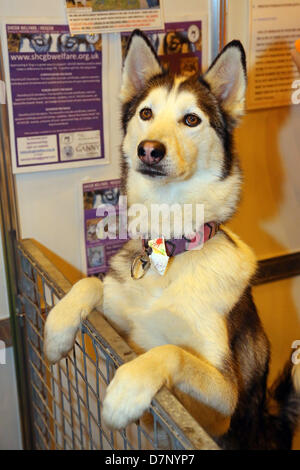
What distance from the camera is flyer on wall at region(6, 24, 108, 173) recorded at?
52.9 inches

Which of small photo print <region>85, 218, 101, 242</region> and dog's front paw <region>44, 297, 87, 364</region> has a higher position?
small photo print <region>85, 218, 101, 242</region>

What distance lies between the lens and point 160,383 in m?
0.86

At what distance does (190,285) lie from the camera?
3.89 ft

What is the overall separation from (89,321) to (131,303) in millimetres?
195

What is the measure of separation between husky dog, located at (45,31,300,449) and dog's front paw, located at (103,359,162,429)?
186 millimetres

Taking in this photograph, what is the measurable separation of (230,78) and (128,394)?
2.77ft

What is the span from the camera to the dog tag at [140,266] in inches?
48.9

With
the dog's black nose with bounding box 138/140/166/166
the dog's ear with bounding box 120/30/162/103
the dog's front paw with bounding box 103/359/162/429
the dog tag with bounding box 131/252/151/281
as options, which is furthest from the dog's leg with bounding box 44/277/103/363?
the dog's ear with bounding box 120/30/162/103

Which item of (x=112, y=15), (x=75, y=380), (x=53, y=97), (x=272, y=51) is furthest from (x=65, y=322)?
(x=272, y=51)

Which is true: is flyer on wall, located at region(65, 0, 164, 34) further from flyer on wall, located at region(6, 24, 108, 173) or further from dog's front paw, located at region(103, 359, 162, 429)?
dog's front paw, located at region(103, 359, 162, 429)

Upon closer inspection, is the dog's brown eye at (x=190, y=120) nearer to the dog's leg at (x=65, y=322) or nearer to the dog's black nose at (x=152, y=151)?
the dog's black nose at (x=152, y=151)

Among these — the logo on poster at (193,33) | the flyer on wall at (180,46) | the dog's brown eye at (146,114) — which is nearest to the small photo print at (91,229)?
the dog's brown eye at (146,114)
